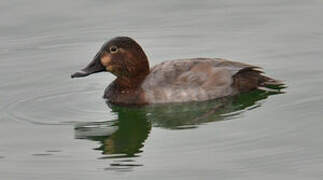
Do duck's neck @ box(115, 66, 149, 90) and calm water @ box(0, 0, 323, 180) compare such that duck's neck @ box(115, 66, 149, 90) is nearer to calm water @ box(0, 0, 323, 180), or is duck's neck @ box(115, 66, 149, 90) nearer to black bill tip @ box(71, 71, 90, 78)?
calm water @ box(0, 0, 323, 180)

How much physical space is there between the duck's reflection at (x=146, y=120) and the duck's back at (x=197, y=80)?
0.31ft

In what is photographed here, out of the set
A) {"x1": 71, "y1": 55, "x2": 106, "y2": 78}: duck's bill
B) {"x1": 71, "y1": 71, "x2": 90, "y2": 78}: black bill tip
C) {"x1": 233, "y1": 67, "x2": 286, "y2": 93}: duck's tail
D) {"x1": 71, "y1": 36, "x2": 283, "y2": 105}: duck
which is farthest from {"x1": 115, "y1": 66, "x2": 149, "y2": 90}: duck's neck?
{"x1": 233, "y1": 67, "x2": 286, "y2": 93}: duck's tail

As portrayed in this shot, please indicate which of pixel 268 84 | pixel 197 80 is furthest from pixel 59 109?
pixel 268 84

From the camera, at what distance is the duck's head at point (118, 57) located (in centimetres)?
1188

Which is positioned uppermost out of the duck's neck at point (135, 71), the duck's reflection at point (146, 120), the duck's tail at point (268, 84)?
the duck's neck at point (135, 71)

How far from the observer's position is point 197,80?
1172 cm

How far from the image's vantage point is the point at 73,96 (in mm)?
12078

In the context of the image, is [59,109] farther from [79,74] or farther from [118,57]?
[118,57]

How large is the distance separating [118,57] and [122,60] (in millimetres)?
60

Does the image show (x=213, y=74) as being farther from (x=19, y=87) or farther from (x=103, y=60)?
(x=19, y=87)

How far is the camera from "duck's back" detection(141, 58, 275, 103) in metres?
11.7

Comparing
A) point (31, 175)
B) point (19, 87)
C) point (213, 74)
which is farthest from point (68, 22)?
point (31, 175)

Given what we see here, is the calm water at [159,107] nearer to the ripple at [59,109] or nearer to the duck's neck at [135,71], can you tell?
the ripple at [59,109]

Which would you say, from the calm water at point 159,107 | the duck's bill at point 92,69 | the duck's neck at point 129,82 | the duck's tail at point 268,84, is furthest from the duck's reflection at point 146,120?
the duck's bill at point 92,69
